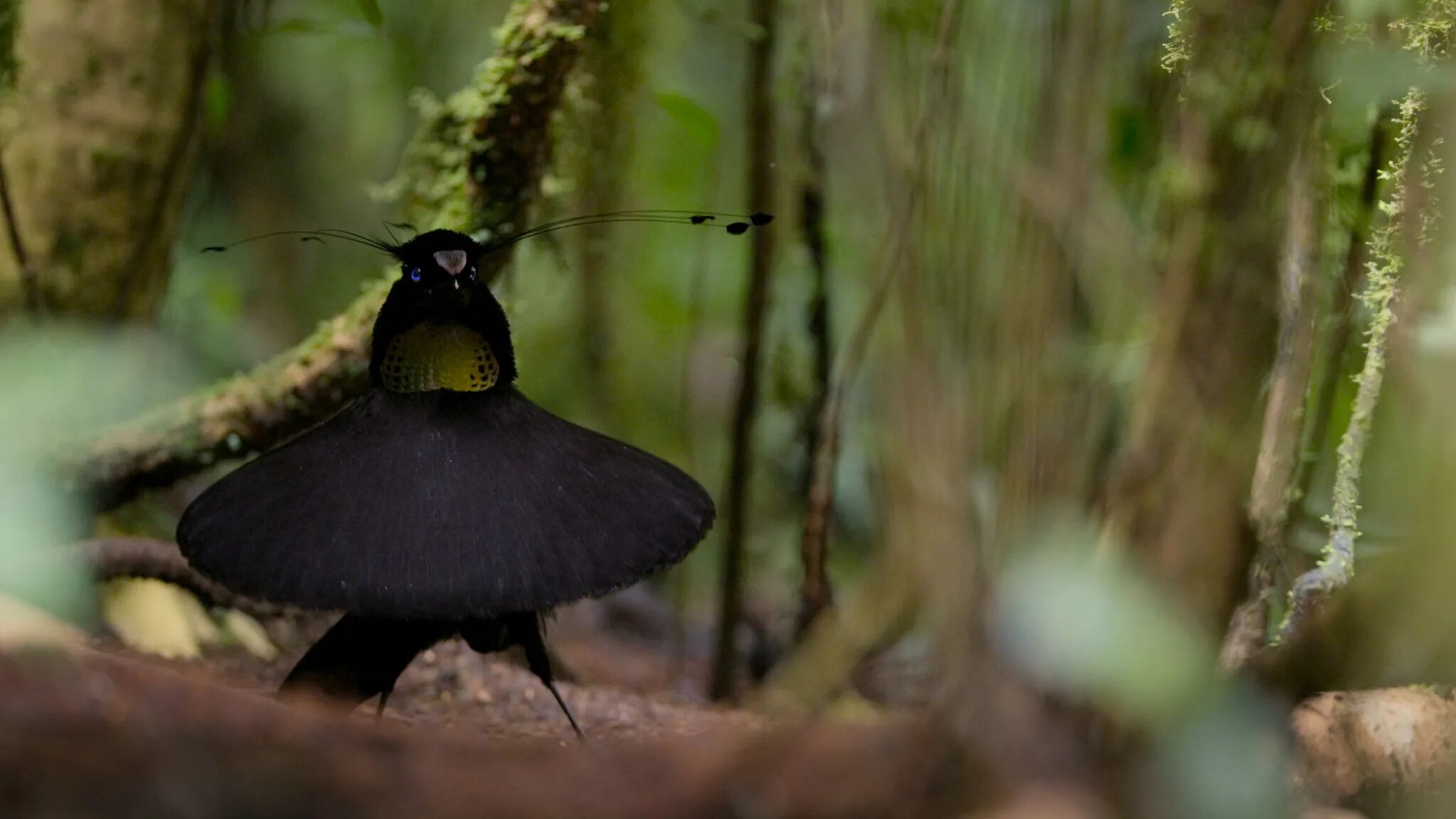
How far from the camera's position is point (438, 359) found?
1.88m

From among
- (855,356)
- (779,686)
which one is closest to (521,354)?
(855,356)

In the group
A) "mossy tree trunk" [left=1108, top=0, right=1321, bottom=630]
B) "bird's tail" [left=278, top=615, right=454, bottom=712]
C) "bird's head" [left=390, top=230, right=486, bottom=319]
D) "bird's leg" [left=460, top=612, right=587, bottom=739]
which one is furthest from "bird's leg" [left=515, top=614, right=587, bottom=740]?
"mossy tree trunk" [left=1108, top=0, right=1321, bottom=630]

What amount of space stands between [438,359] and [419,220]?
0.75 metres

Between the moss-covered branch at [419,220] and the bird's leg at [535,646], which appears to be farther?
the moss-covered branch at [419,220]

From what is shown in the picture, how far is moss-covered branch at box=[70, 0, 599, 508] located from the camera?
7.39ft

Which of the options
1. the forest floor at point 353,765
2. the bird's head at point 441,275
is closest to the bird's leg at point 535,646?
the bird's head at point 441,275

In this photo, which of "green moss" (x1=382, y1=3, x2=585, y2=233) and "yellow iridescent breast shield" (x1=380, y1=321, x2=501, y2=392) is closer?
"yellow iridescent breast shield" (x1=380, y1=321, x2=501, y2=392)

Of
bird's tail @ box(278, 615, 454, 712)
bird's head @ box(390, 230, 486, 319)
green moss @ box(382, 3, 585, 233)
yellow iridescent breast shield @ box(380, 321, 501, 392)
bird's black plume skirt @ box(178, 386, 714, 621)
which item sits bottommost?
bird's tail @ box(278, 615, 454, 712)

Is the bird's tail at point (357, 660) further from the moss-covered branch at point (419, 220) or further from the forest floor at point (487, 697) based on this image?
the moss-covered branch at point (419, 220)

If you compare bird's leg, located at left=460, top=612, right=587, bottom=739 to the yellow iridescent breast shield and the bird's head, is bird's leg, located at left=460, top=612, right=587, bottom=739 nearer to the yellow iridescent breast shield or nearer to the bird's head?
the yellow iridescent breast shield

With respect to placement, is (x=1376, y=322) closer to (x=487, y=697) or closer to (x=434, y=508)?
(x=434, y=508)

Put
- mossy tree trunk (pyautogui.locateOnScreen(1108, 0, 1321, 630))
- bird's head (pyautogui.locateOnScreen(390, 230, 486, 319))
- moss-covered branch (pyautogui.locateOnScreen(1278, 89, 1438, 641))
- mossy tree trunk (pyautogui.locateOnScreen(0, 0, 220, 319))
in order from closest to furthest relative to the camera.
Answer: mossy tree trunk (pyautogui.locateOnScreen(1108, 0, 1321, 630)) → moss-covered branch (pyautogui.locateOnScreen(1278, 89, 1438, 641)) → bird's head (pyautogui.locateOnScreen(390, 230, 486, 319)) → mossy tree trunk (pyautogui.locateOnScreen(0, 0, 220, 319))

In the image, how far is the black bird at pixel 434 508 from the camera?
1.71 meters

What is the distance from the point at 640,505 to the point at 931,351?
66 cm
